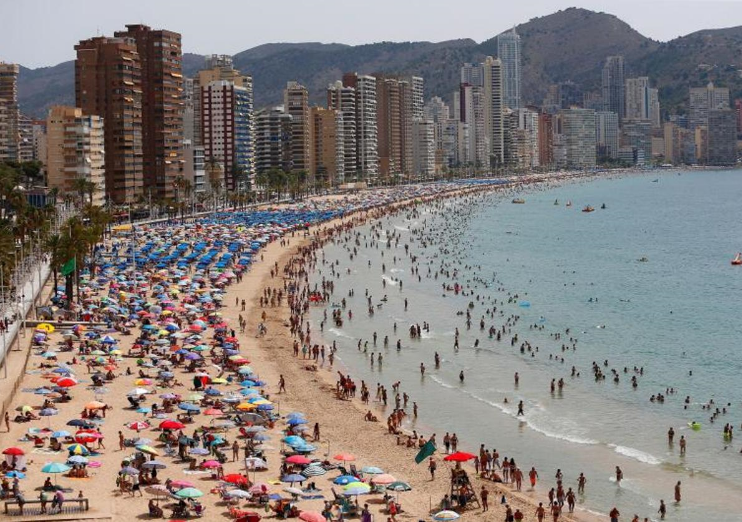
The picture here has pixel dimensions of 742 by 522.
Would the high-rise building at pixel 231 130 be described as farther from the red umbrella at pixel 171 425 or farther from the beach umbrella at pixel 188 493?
→ the beach umbrella at pixel 188 493

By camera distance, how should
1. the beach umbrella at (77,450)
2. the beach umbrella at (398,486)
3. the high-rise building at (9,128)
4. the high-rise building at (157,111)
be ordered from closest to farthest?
the beach umbrella at (398,486) < the beach umbrella at (77,450) < the high-rise building at (157,111) < the high-rise building at (9,128)

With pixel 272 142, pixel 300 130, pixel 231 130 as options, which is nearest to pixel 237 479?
pixel 231 130

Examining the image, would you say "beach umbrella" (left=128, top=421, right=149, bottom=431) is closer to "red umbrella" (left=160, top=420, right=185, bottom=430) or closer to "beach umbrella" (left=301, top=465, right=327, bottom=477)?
"red umbrella" (left=160, top=420, right=185, bottom=430)

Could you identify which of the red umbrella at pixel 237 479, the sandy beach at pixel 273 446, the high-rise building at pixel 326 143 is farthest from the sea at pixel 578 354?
the high-rise building at pixel 326 143

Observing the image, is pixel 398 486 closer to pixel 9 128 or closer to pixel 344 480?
pixel 344 480

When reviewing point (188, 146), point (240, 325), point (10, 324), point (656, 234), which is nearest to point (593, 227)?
point (656, 234)

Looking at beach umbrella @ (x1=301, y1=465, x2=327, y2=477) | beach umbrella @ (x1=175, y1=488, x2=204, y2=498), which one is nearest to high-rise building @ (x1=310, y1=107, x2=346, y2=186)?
beach umbrella @ (x1=301, y1=465, x2=327, y2=477)
